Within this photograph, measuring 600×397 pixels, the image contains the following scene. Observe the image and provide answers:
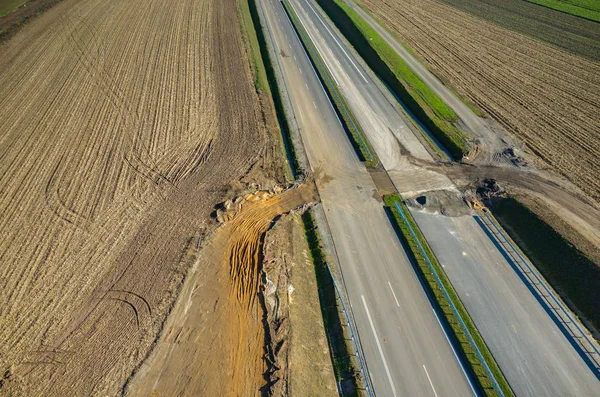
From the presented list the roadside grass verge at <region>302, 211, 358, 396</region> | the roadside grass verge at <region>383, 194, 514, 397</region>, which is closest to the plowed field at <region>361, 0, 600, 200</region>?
the roadside grass verge at <region>383, 194, 514, 397</region>

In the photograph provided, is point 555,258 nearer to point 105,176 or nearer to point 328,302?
point 328,302

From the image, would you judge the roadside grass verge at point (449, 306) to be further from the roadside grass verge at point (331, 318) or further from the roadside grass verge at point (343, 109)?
the roadside grass verge at point (331, 318)

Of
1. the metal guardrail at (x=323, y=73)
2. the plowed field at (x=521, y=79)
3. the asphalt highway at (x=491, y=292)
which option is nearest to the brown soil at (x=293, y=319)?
the asphalt highway at (x=491, y=292)

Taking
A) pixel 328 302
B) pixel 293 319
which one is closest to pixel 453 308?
pixel 328 302

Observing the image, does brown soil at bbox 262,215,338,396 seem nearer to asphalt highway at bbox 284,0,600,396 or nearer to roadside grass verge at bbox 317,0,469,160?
asphalt highway at bbox 284,0,600,396

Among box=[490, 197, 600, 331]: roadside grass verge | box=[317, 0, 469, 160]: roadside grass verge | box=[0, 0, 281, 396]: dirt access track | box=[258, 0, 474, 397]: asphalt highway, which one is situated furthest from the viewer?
box=[317, 0, 469, 160]: roadside grass verge

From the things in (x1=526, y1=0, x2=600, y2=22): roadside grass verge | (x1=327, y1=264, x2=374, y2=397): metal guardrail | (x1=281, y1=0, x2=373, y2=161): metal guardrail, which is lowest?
(x1=526, y1=0, x2=600, y2=22): roadside grass verge

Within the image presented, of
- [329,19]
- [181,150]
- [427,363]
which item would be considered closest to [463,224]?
[427,363]
